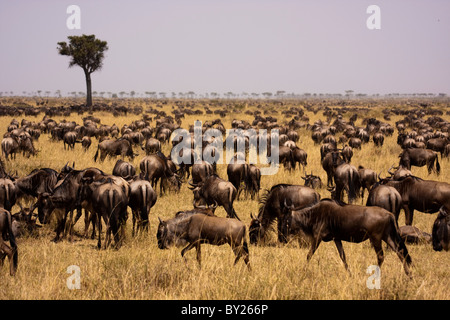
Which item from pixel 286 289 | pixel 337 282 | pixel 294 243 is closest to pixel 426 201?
pixel 294 243

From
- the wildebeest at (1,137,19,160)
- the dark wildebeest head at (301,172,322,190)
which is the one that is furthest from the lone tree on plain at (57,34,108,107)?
the dark wildebeest head at (301,172,322,190)

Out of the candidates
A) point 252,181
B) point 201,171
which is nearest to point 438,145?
point 252,181

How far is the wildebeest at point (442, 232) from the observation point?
8.38 metres

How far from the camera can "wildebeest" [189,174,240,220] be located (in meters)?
10.5

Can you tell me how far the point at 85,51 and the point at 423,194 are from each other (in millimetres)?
54423

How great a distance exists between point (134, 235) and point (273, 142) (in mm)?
15702

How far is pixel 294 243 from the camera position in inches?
359

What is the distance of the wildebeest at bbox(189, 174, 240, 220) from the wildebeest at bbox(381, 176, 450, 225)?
3.90 metres

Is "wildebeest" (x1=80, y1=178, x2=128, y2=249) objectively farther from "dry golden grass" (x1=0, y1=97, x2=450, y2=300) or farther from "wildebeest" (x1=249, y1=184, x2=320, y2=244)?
"wildebeest" (x1=249, y1=184, x2=320, y2=244)

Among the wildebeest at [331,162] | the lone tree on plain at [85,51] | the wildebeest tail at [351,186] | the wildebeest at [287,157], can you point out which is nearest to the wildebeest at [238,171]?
the wildebeest tail at [351,186]

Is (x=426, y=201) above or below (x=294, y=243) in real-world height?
above

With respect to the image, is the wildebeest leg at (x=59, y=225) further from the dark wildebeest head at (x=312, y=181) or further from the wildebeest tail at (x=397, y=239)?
the dark wildebeest head at (x=312, y=181)
